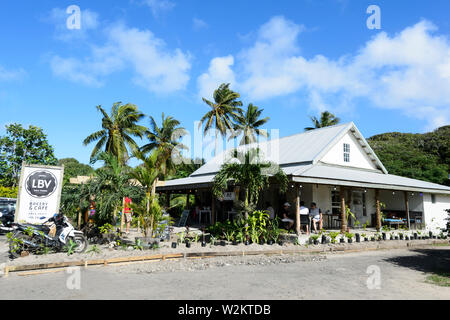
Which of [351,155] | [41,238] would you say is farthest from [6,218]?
[351,155]

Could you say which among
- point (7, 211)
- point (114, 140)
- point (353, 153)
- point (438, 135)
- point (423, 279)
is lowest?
point (423, 279)

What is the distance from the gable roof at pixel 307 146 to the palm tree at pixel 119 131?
1044 cm

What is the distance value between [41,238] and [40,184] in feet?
9.80

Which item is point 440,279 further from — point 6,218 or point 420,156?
point 420,156

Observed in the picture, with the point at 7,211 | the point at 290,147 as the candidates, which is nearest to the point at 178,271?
the point at 7,211

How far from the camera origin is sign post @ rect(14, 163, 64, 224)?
1052 centimetres

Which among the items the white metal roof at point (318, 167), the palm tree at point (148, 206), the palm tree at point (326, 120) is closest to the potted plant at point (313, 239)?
the white metal roof at point (318, 167)

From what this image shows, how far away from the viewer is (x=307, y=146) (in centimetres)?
1823

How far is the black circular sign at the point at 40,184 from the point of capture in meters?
10.7

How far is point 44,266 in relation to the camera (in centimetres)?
711

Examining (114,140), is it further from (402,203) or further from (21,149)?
(402,203)
